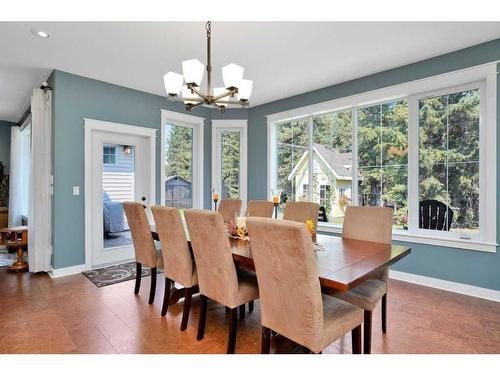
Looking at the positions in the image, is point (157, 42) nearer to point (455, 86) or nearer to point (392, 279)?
point (455, 86)

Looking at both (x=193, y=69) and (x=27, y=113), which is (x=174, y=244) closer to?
(x=193, y=69)

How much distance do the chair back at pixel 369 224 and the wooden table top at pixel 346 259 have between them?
0.11m

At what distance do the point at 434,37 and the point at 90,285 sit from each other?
4.57 meters

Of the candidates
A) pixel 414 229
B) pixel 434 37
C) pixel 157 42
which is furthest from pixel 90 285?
pixel 434 37

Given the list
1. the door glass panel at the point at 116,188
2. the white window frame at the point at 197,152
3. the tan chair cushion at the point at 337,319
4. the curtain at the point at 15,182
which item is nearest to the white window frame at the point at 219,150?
the white window frame at the point at 197,152

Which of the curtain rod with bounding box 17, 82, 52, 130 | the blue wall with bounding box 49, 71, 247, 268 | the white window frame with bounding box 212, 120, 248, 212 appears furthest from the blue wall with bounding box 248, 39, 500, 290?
the curtain rod with bounding box 17, 82, 52, 130

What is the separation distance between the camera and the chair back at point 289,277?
4.35ft

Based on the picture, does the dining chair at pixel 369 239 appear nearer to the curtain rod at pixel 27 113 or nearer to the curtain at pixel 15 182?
the curtain rod at pixel 27 113

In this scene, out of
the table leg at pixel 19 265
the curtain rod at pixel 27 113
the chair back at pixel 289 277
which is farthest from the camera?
the table leg at pixel 19 265

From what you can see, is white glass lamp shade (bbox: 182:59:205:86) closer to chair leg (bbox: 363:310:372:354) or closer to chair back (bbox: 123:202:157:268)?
chair back (bbox: 123:202:157:268)

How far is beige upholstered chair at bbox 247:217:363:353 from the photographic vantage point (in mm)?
1331

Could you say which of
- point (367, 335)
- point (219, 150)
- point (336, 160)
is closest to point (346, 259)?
point (367, 335)

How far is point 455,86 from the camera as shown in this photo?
122 inches
